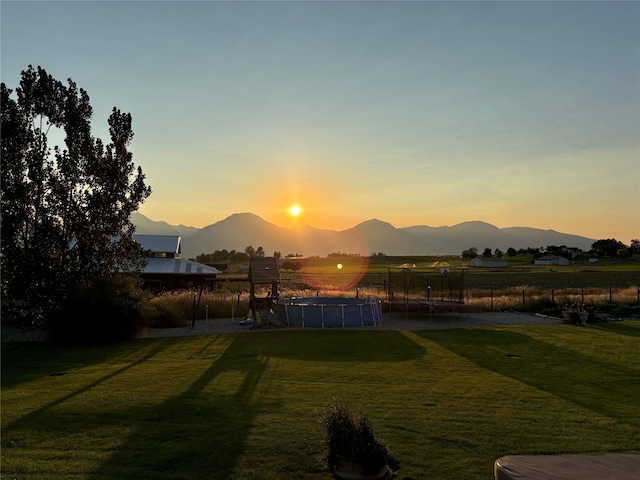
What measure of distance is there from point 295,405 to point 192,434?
2028mm

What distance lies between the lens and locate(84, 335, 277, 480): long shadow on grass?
5961 millimetres

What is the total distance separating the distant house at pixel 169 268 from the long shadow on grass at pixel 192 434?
2737cm

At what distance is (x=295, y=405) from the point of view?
8672 mm

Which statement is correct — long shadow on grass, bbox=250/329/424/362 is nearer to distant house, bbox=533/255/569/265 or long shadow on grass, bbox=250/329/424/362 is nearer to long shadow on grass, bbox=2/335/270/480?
long shadow on grass, bbox=2/335/270/480

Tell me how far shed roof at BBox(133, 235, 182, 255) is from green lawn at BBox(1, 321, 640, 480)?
27781 mm

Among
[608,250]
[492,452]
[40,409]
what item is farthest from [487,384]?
[608,250]

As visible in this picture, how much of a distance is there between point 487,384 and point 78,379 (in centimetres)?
851

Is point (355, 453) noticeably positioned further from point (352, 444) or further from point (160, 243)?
point (160, 243)

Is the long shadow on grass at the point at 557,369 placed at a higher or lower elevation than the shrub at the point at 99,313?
lower

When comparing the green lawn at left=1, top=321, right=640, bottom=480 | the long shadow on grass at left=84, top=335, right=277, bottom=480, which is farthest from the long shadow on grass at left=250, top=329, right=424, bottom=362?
the long shadow on grass at left=84, top=335, right=277, bottom=480

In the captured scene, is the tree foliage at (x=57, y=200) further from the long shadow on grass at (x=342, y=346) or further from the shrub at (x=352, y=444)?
the shrub at (x=352, y=444)

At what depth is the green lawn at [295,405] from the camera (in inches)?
246

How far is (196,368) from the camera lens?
12.1 m

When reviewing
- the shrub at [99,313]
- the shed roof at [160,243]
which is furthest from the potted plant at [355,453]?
the shed roof at [160,243]
